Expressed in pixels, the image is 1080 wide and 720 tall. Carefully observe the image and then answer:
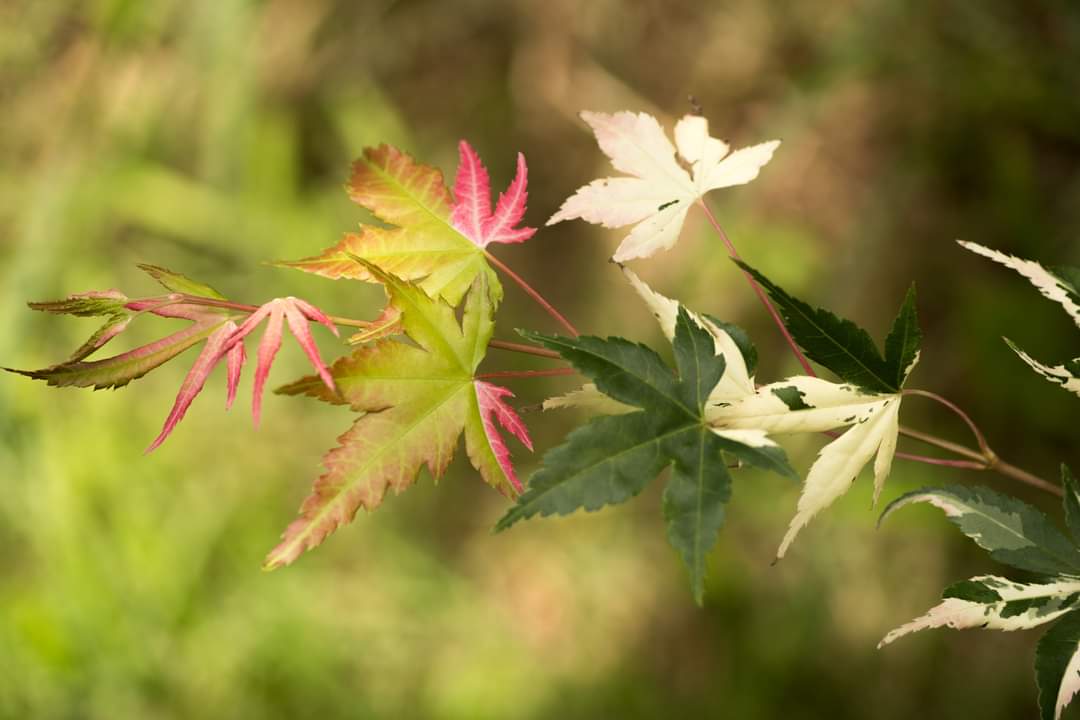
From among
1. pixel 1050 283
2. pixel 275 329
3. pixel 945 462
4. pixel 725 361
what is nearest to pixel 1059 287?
pixel 1050 283

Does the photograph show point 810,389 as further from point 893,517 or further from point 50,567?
point 50,567

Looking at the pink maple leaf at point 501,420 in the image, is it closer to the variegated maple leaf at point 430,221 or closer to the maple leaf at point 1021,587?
the variegated maple leaf at point 430,221

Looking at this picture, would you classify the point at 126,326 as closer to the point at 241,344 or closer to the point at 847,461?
the point at 241,344

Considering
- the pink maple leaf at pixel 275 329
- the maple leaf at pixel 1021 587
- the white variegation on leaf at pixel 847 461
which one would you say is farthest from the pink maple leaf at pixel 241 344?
the maple leaf at pixel 1021 587

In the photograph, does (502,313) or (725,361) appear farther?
(502,313)

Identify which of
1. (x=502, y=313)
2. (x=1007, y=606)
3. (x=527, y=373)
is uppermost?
(x=527, y=373)

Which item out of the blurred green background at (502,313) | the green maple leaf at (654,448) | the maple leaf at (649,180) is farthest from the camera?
the blurred green background at (502,313)

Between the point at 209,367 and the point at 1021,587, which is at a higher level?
the point at 209,367
